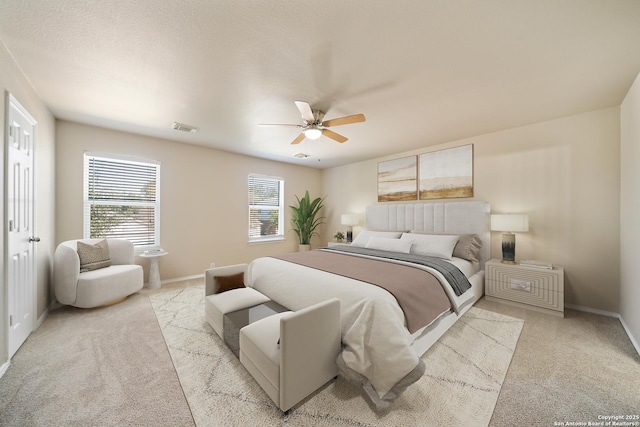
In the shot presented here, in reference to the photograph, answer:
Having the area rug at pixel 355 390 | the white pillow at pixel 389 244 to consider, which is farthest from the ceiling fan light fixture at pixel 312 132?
the area rug at pixel 355 390

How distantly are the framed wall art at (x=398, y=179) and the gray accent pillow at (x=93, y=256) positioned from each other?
186 inches

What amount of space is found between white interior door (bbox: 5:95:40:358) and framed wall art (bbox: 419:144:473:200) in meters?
5.09

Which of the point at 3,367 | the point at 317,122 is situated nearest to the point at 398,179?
the point at 317,122

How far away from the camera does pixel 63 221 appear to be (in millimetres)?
3352

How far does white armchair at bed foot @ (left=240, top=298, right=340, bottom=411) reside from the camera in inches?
56.9

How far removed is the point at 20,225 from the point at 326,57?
3086 millimetres

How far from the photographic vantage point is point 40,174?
2.68m

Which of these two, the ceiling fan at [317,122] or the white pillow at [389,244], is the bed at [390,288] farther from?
the ceiling fan at [317,122]

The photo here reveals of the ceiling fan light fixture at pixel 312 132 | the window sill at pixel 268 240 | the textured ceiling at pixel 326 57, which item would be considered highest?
the textured ceiling at pixel 326 57

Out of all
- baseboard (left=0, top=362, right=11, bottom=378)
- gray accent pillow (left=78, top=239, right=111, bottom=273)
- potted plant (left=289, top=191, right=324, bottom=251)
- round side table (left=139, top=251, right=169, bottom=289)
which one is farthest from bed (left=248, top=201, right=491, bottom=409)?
gray accent pillow (left=78, top=239, right=111, bottom=273)

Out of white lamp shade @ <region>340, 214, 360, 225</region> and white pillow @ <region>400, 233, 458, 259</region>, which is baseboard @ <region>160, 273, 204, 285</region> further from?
white pillow @ <region>400, 233, 458, 259</region>

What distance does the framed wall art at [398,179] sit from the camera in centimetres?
459

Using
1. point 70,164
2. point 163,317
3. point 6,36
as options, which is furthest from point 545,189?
point 70,164

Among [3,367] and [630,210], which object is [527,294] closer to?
[630,210]
